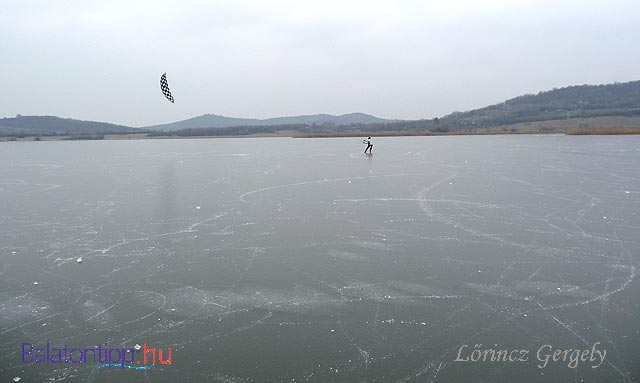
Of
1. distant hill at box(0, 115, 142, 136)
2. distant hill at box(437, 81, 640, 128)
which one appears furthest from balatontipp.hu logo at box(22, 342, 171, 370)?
distant hill at box(0, 115, 142, 136)

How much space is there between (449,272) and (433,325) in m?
1.52

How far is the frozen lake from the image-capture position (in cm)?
373

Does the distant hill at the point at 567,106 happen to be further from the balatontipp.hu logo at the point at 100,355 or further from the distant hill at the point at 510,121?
the balatontipp.hu logo at the point at 100,355

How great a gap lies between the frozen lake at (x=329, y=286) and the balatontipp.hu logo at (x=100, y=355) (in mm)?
64

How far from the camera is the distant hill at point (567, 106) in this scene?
81438mm

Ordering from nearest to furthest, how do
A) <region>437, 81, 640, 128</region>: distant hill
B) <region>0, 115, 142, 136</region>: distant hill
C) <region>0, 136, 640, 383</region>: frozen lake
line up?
1. <region>0, 136, 640, 383</region>: frozen lake
2. <region>437, 81, 640, 128</region>: distant hill
3. <region>0, 115, 142, 136</region>: distant hill

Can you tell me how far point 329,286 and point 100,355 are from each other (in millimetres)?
2446

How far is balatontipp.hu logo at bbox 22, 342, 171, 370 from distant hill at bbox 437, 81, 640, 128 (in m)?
83.4

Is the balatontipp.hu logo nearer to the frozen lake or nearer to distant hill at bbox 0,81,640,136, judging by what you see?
the frozen lake

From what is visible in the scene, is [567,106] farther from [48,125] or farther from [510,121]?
[48,125]

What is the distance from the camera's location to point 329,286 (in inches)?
209

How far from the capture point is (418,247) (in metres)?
6.77

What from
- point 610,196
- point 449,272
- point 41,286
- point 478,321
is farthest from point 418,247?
point 610,196

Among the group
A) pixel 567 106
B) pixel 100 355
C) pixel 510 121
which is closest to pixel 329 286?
pixel 100 355
